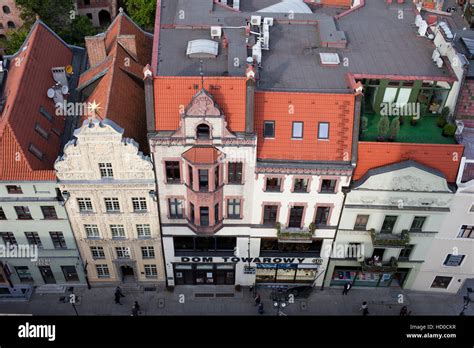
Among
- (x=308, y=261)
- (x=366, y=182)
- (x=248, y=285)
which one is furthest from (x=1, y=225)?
(x=366, y=182)

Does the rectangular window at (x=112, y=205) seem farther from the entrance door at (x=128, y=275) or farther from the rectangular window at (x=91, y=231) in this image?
the entrance door at (x=128, y=275)

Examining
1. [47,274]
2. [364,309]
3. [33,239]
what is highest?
[33,239]

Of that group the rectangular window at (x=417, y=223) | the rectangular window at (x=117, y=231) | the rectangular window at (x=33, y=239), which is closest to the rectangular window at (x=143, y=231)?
the rectangular window at (x=117, y=231)

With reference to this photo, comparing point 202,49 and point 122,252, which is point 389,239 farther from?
point 122,252

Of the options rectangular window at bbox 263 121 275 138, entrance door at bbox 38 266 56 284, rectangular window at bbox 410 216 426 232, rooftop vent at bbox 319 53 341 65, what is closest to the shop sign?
rectangular window at bbox 410 216 426 232

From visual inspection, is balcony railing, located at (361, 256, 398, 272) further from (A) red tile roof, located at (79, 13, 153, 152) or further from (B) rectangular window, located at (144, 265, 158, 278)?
(A) red tile roof, located at (79, 13, 153, 152)

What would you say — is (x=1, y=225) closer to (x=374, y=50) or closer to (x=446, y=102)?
(x=374, y=50)

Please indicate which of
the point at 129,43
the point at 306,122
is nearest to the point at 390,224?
the point at 306,122
